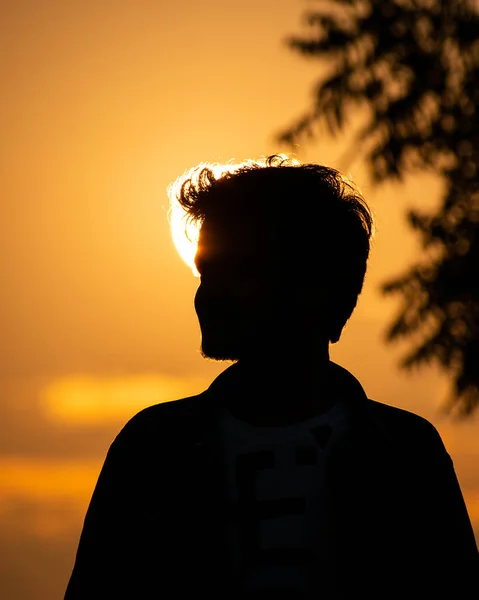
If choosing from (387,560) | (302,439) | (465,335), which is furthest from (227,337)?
→ (465,335)

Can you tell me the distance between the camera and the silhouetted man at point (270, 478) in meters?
3.11

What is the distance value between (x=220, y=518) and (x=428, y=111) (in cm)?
593

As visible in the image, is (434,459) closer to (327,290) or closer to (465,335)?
(327,290)

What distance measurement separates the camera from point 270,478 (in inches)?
123

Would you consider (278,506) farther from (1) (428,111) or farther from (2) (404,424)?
(1) (428,111)

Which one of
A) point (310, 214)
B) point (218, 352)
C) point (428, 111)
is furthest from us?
point (428, 111)

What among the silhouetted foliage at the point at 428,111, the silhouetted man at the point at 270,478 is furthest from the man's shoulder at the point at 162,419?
the silhouetted foliage at the point at 428,111

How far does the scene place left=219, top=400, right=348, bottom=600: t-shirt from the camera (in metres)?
3.04

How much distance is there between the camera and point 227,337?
3.25 meters

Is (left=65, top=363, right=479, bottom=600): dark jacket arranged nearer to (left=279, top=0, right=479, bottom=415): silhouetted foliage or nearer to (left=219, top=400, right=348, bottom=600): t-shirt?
(left=219, top=400, right=348, bottom=600): t-shirt

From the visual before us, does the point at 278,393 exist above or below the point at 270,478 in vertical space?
above

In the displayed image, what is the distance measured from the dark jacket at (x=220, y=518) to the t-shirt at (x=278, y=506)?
0.04m

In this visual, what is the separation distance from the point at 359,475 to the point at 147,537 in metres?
0.65

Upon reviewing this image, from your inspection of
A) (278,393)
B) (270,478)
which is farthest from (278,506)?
(278,393)
